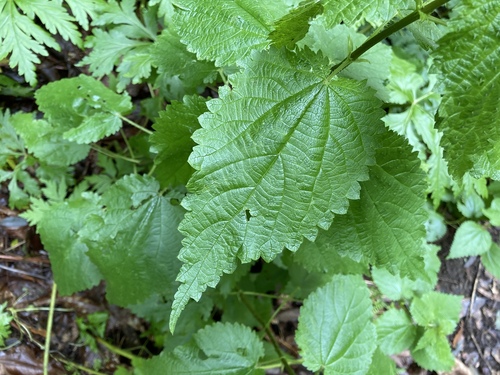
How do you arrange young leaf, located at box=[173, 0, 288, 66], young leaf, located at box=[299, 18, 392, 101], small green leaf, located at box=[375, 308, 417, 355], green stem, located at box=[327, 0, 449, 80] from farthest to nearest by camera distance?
1. small green leaf, located at box=[375, 308, 417, 355]
2. young leaf, located at box=[299, 18, 392, 101]
3. young leaf, located at box=[173, 0, 288, 66]
4. green stem, located at box=[327, 0, 449, 80]

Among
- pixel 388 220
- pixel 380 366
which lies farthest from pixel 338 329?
pixel 388 220

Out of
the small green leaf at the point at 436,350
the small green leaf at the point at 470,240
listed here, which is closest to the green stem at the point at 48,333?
the small green leaf at the point at 436,350

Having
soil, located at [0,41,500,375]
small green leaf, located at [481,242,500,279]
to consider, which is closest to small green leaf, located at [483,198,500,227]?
small green leaf, located at [481,242,500,279]

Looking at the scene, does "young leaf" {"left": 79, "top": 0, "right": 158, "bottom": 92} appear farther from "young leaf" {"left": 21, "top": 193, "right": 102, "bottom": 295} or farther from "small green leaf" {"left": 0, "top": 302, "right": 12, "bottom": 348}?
"small green leaf" {"left": 0, "top": 302, "right": 12, "bottom": 348}

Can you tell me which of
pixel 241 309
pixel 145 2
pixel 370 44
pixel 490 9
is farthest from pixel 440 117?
pixel 145 2

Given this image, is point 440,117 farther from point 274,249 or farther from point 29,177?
point 29,177

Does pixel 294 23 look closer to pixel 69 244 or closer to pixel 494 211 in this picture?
pixel 69 244
